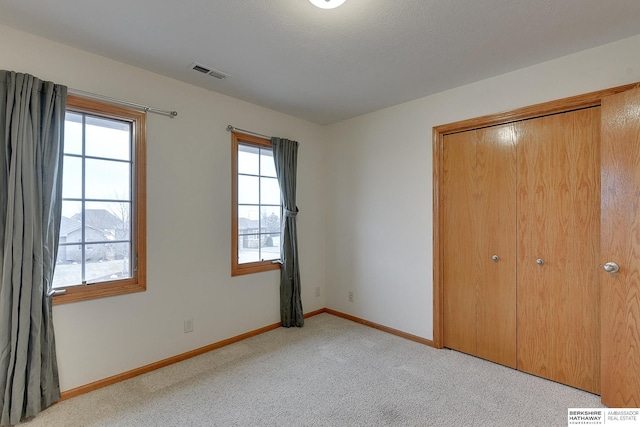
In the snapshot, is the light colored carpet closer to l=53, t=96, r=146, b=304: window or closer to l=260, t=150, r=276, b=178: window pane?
l=53, t=96, r=146, b=304: window

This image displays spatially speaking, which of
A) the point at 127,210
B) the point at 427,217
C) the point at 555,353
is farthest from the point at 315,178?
the point at 555,353

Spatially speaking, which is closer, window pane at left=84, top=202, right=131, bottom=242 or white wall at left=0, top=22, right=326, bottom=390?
white wall at left=0, top=22, right=326, bottom=390

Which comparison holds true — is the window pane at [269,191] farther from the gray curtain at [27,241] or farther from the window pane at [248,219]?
the gray curtain at [27,241]

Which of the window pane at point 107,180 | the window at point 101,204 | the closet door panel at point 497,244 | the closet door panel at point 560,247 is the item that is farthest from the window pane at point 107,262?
the closet door panel at point 560,247

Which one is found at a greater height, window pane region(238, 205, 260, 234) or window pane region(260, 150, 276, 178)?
window pane region(260, 150, 276, 178)

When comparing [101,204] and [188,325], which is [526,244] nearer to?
[188,325]

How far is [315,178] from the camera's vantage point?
12.8ft

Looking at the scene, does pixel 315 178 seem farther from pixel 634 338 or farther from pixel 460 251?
pixel 634 338

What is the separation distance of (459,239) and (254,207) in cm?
208

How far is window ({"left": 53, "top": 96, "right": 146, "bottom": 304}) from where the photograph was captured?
2156 mm

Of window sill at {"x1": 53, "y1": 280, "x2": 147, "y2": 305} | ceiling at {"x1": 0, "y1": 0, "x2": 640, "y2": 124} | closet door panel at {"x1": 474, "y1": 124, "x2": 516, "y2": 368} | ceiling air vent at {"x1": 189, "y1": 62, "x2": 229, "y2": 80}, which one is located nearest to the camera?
ceiling at {"x1": 0, "y1": 0, "x2": 640, "y2": 124}

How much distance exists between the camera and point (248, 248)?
10.7 ft

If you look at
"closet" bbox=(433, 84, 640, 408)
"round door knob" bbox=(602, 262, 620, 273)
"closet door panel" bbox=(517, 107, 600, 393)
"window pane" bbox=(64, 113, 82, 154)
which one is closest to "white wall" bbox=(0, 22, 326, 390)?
"window pane" bbox=(64, 113, 82, 154)

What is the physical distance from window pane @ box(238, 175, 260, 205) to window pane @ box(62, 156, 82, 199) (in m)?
1.32
